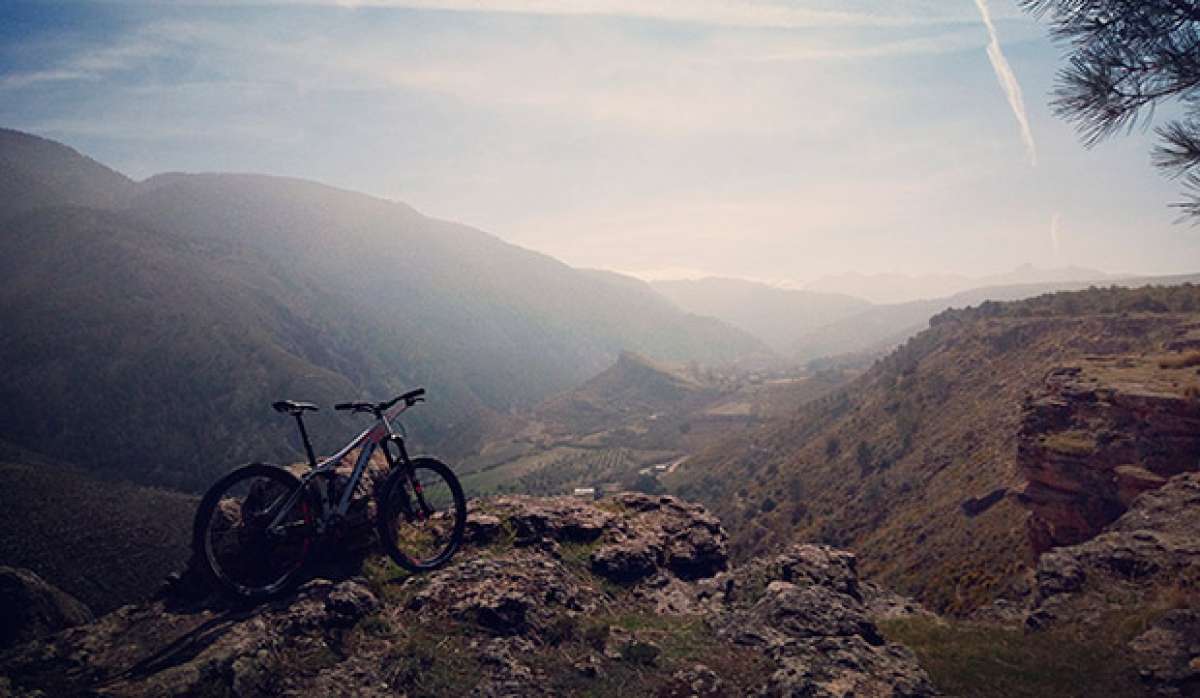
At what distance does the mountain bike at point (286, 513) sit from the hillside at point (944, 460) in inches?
663

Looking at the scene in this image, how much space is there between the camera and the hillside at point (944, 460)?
2667cm

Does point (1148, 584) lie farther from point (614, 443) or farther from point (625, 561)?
point (614, 443)

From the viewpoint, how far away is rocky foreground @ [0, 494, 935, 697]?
271 inches

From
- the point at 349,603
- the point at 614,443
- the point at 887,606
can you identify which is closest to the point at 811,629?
the point at 887,606

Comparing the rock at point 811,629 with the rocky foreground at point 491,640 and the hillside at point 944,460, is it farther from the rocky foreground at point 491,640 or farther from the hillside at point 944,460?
the hillside at point 944,460

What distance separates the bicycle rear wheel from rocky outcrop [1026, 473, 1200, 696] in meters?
13.0

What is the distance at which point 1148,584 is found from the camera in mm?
11367

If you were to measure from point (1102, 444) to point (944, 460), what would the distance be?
2464cm

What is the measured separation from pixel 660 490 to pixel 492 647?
91.0 metres

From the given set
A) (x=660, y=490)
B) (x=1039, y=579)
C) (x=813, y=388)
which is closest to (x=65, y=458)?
(x=660, y=490)

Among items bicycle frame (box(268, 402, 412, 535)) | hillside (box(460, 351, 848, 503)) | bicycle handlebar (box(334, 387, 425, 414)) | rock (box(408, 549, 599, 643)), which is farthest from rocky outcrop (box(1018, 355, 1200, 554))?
hillside (box(460, 351, 848, 503))

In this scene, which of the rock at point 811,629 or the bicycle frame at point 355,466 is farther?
the bicycle frame at point 355,466

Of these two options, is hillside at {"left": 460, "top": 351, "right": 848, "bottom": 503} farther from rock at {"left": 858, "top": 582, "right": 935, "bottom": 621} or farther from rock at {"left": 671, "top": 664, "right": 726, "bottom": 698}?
rock at {"left": 671, "top": 664, "right": 726, "bottom": 698}

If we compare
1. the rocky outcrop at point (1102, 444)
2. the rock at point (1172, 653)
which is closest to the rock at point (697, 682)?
the rock at point (1172, 653)
